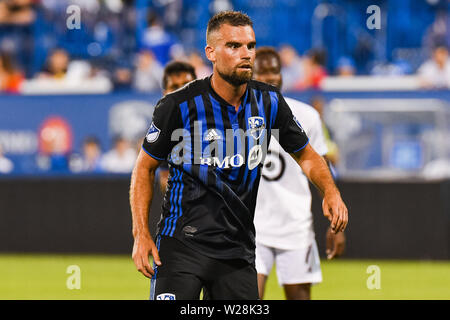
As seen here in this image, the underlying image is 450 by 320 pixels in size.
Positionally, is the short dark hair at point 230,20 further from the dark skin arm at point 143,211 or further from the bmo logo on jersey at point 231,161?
the dark skin arm at point 143,211

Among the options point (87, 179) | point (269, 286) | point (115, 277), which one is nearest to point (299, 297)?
point (269, 286)

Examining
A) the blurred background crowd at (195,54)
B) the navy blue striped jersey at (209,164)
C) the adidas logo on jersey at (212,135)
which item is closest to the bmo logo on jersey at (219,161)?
the navy blue striped jersey at (209,164)

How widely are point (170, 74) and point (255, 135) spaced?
2.36 m

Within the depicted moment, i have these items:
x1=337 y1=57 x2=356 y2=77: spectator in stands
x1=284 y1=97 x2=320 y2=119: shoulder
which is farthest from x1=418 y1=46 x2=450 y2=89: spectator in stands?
x1=284 y1=97 x2=320 y2=119: shoulder

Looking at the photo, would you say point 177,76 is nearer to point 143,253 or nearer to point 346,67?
point 143,253

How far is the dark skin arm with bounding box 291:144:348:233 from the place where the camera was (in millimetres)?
4695

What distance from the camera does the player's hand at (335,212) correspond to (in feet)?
15.4

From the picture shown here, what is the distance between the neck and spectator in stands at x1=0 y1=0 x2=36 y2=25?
1296 centimetres

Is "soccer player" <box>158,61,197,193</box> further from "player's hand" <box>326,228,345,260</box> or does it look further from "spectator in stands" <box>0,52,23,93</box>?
"spectator in stands" <box>0,52,23,93</box>

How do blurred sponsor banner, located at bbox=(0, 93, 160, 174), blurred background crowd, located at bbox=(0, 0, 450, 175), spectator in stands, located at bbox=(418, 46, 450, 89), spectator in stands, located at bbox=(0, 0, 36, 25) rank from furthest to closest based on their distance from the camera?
spectator in stands, located at bbox=(0, 0, 36, 25) → blurred sponsor banner, located at bbox=(0, 93, 160, 174) → spectator in stands, located at bbox=(418, 46, 450, 89) → blurred background crowd, located at bbox=(0, 0, 450, 175)

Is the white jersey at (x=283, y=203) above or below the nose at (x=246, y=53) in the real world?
below

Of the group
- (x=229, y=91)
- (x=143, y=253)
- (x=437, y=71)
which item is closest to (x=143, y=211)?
(x=143, y=253)

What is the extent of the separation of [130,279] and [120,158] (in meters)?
3.45
